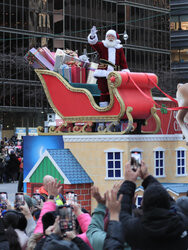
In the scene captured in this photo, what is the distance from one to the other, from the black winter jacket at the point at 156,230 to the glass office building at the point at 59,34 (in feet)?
136

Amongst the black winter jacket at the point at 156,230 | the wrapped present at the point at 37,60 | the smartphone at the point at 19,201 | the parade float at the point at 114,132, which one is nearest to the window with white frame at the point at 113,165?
the parade float at the point at 114,132

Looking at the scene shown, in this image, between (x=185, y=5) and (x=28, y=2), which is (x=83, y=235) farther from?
(x=185, y=5)

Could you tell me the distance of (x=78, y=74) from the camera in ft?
52.6

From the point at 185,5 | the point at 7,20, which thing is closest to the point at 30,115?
the point at 7,20

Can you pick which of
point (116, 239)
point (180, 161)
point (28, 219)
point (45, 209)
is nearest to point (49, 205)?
point (45, 209)

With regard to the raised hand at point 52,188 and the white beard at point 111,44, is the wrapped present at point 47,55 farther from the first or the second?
the raised hand at point 52,188

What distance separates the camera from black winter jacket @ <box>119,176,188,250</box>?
504 centimetres

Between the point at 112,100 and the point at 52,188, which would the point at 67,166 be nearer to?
the point at 112,100

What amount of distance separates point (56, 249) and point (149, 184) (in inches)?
38.0

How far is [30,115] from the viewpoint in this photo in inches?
2217

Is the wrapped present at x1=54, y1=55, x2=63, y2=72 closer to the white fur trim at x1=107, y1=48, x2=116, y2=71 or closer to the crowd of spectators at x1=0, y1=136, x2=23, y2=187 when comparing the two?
the white fur trim at x1=107, y1=48, x2=116, y2=71

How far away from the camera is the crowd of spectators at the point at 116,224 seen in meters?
5.07

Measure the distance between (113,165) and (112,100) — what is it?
4.73ft

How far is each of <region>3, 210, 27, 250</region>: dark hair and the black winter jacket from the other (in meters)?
1.22
